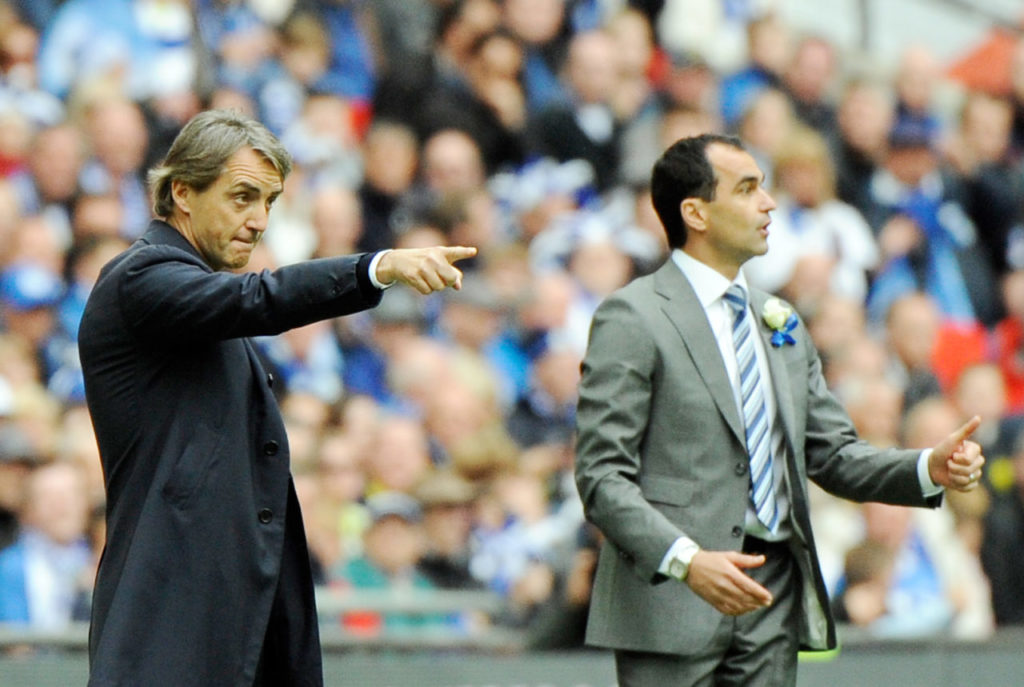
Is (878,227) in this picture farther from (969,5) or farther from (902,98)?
(969,5)

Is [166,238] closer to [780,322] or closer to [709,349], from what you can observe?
[709,349]

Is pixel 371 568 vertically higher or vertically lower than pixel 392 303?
lower

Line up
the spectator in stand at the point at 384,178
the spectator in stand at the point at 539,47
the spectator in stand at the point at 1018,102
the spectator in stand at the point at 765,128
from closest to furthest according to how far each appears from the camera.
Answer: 1. the spectator in stand at the point at 384,178
2. the spectator in stand at the point at 539,47
3. the spectator in stand at the point at 765,128
4. the spectator in stand at the point at 1018,102

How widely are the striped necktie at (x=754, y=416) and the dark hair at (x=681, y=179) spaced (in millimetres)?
269

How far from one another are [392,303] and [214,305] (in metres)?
5.47

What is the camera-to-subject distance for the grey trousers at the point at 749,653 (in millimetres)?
5164

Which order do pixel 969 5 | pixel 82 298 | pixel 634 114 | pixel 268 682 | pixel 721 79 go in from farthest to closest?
1. pixel 969 5
2. pixel 721 79
3. pixel 634 114
4. pixel 82 298
5. pixel 268 682

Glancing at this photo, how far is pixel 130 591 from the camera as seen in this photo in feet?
14.5

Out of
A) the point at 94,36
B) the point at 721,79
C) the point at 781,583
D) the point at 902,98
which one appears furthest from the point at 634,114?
the point at 781,583

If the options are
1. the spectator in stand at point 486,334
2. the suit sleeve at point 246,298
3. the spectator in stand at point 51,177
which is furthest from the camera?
the spectator in stand at point 486,334

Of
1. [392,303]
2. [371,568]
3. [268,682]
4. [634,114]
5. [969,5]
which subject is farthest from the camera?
[969,5]

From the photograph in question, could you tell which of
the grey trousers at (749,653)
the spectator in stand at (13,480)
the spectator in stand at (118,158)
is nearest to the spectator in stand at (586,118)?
the spectator in stand at (118,158)

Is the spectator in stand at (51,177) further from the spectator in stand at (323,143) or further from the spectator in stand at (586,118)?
the spectator in stand at (586,118)

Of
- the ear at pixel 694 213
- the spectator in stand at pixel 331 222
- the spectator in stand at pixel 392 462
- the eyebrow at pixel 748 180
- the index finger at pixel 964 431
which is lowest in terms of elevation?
the index finger at pixel 964 431
